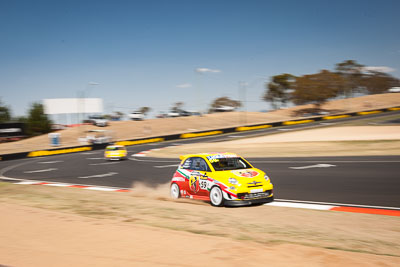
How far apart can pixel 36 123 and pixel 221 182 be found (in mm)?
68764

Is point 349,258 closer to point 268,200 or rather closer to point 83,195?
point 268,200

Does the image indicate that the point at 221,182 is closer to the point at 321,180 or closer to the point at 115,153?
the point at 321,180

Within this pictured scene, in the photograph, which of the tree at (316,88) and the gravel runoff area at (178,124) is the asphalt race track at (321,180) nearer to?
the gravel runoff area at (178,124)

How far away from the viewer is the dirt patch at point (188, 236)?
5641mm

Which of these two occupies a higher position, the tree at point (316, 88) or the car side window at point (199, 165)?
the tree at point (316, 88)

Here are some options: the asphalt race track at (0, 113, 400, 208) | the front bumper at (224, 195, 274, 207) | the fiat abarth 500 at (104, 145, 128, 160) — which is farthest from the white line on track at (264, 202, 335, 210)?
the fiat abarth 500 at (104, 145, 128, 160)

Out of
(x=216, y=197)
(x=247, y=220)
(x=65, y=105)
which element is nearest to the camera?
(x=247, y=220)

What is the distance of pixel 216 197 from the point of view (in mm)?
10375

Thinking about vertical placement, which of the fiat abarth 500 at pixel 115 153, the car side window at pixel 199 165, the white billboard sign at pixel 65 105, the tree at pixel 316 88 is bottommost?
the fiat abarth 500 at pixel 115 153

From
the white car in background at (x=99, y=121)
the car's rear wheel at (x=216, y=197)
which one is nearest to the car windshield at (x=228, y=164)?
the car's rear wheel at (x=216, y=197)

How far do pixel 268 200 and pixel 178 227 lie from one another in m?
3.38

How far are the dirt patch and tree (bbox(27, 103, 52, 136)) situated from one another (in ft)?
217

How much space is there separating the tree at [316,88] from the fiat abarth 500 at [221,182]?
7969 centimetres

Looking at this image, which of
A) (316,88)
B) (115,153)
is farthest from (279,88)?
(115,153)
